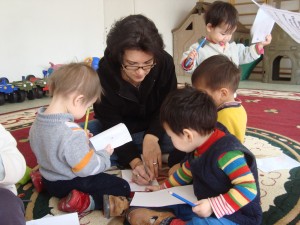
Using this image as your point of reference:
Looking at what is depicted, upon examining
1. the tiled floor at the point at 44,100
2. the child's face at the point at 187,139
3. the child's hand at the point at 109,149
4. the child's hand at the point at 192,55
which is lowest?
the tiled floor at the point at 44,100

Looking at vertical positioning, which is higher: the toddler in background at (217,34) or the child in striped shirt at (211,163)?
the toddler in background at (217,34)

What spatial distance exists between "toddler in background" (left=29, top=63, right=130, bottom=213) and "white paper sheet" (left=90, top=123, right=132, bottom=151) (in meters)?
0.05

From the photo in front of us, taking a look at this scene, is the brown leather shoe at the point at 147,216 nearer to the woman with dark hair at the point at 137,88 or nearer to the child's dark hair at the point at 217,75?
the woman with dark hair at the point at 137,88

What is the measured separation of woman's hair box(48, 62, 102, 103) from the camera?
2.83 ft

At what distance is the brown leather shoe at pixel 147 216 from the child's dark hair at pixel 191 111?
0.23 meters

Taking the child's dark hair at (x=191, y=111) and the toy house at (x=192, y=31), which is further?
the toy house at (x=192, y=31)

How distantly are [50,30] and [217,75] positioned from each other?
234cm

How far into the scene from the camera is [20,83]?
2.54 meters

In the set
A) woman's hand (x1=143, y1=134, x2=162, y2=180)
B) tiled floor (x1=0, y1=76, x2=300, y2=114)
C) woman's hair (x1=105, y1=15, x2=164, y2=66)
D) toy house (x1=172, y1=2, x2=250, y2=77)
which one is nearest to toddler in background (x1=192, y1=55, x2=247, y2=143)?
woman's hair (x1=105, y1=15, x2=164, y2=66)

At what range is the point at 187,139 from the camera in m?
0.73

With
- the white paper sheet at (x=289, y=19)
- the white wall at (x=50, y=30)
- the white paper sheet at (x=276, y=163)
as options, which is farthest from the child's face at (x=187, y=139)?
the white wall at (x=50, y=30)

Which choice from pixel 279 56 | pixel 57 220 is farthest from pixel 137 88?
pixel 279 56

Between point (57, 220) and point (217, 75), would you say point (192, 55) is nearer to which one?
point (217, 75)

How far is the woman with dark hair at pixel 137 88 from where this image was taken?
0.96 meters
